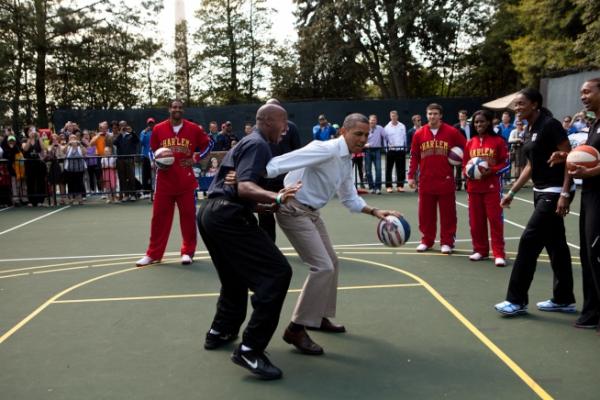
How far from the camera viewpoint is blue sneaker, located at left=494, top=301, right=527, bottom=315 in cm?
577

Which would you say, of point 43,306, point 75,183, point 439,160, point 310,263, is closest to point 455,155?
point 439,160

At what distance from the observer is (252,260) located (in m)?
4.55

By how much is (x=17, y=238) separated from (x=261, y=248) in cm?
835

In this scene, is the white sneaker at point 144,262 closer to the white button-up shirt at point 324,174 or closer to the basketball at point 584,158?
the white button-up shirt at point 324,174

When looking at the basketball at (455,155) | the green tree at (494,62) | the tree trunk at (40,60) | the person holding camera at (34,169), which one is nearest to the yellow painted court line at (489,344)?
the basketball at (455,155)

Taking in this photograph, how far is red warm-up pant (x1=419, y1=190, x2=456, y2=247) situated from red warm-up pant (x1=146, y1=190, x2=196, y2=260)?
3.35 meters

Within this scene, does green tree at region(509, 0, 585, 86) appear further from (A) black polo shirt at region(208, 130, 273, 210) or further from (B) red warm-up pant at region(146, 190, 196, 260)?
(A) black polo shirt at region(208, 130, 273, 210)

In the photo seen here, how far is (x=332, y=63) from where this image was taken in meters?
42.8

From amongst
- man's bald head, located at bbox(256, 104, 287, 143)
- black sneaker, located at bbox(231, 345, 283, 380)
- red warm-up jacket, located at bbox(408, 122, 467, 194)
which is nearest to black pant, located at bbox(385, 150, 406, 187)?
red warm-up jacket, located at bbox(408, 122, 467, 194)

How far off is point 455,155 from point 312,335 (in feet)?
14.2

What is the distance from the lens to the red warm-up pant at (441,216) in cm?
892

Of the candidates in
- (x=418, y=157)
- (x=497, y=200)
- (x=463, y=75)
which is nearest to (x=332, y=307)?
(x=497, y=200)

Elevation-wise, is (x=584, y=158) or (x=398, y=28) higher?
(x=398, y=28)

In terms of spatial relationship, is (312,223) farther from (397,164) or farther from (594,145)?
(397,164)
